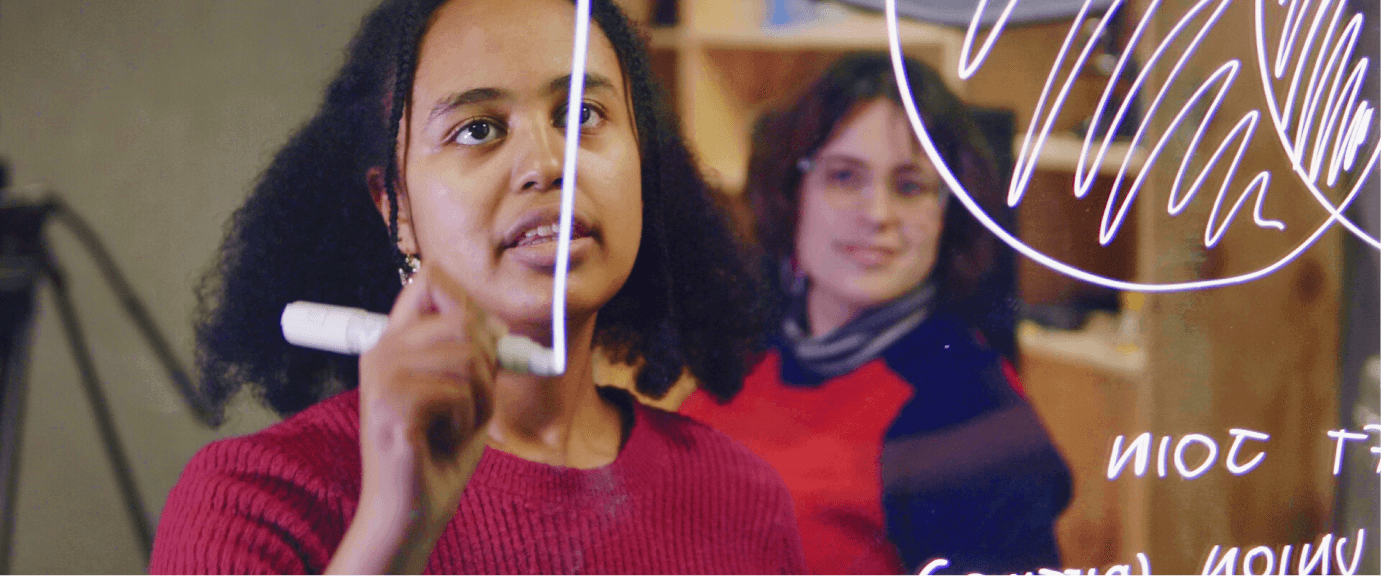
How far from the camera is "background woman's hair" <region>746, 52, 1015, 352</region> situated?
99 centimetres

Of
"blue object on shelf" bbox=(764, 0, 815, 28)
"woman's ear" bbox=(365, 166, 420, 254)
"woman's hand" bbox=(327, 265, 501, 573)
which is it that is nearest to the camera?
"woman's hand" bbox=(327, 265, 501, 573)

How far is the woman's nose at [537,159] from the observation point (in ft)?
2.75

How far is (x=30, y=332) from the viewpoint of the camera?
935mm

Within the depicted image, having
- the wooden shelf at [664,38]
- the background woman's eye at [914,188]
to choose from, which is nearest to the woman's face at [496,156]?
the wooden shelf at [664,38]

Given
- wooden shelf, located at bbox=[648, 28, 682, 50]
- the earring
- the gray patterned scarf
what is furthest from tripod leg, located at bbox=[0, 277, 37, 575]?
the gray patterned scarf

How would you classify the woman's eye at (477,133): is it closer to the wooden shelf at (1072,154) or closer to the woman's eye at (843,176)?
the woman's eye at (843,176)

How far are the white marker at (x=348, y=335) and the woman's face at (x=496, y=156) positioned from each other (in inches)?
1.2

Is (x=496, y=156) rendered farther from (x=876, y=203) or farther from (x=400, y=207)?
(x=876, y=203)

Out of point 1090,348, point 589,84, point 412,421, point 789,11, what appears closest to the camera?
point 412,421

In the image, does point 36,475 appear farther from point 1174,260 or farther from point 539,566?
point 1174,260

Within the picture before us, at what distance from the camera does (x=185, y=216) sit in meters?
0.91

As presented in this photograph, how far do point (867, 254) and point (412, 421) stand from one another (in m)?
0.52

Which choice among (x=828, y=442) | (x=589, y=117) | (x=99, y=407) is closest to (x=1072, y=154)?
(x=828, y=442)

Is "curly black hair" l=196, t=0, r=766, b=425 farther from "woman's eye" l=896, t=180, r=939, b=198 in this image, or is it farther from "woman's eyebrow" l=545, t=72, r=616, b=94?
"woman's eye" l=896, t=180, r=939, b=198
